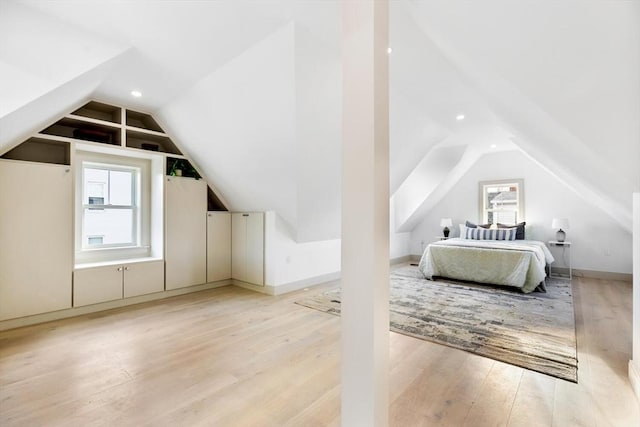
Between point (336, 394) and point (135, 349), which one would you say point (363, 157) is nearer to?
point (336, 394)

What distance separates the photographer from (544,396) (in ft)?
6.09

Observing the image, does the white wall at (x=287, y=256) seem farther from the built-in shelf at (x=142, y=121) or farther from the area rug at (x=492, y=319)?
the built-in shelf at (x=142, y=121)

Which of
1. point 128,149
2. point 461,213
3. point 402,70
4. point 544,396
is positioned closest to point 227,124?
point 128,149

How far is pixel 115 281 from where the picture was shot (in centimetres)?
364

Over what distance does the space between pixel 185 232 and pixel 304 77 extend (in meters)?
2.91

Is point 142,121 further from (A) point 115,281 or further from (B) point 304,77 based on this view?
(B) point 304,77

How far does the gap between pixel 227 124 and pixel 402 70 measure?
196cm

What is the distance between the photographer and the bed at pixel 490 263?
4.29 m

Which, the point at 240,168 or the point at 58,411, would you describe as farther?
the point at 240,168

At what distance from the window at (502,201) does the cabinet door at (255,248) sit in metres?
4.88

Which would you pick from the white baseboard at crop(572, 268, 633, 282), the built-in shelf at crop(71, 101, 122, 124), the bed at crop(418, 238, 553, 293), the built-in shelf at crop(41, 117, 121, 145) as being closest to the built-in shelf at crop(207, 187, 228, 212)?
the built-in shelf at crop(41, 117, 121, 145)

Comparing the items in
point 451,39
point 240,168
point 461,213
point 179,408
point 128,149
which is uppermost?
point 451,39

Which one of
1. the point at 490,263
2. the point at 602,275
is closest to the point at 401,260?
the point at 490,263

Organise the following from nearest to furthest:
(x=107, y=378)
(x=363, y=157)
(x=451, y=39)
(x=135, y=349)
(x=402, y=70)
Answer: (x=363, y=157) < (x=451, y=39) < (x=107, y=378) < (x=135, y=349) < (x=402, y=70)
